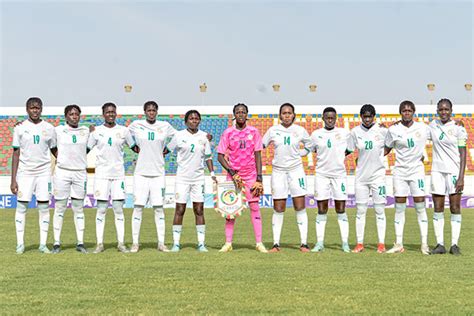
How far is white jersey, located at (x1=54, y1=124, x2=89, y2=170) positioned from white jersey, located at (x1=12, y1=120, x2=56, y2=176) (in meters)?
0.22

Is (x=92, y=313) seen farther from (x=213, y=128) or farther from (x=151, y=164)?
→ (x=213, y=128)

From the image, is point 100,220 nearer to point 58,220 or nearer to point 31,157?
point 58,220

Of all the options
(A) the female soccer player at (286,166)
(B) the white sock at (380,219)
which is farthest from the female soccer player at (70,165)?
(B) the white sock at (380,219)

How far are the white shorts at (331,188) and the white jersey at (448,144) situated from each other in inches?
56.6

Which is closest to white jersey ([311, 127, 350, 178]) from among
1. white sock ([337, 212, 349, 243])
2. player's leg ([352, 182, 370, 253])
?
player's leg ([352, 182, 370, 253])

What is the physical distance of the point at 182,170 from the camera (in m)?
8.80

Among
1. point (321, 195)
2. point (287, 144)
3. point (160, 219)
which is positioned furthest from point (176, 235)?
point (321, 195)

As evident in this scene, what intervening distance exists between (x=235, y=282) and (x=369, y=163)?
356 cm

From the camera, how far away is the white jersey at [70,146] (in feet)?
28.5

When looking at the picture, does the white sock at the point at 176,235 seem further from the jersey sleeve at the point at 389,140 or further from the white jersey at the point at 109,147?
the jersey sleeve at the point at 389,140

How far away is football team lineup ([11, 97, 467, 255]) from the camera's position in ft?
28.3

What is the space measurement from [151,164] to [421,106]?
23.2 meters

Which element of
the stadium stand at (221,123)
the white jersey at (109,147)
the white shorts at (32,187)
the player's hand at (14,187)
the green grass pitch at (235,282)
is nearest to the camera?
the green grass pitch at (235,282)

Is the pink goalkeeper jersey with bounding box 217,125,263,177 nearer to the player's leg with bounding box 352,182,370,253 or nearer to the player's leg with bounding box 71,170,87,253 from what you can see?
the player's leg with bounding box 352,182,370,253
